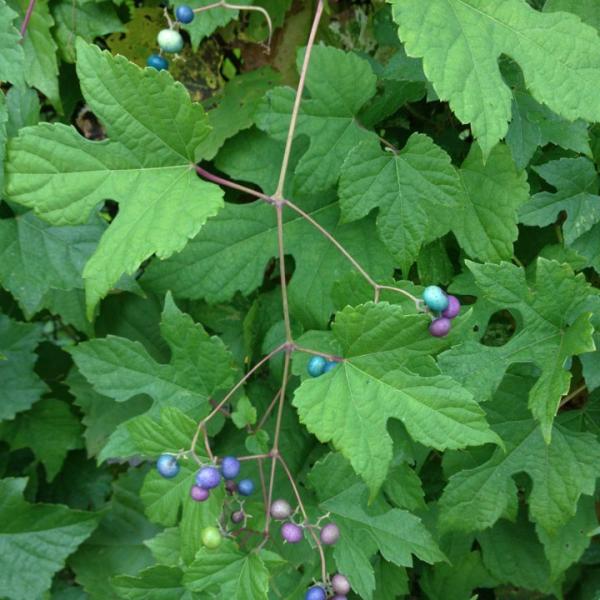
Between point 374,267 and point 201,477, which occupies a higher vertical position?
point 374,267

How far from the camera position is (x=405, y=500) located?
123 centimetres

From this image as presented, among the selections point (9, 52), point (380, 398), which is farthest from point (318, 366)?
point (9, 52)

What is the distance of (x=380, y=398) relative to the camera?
101 centimetres

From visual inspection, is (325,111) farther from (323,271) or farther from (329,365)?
(329,365)

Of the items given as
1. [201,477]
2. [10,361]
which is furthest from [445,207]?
[10,361]

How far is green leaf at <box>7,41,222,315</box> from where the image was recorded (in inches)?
39.6

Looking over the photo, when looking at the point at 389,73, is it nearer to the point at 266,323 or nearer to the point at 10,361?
the point at 266,323

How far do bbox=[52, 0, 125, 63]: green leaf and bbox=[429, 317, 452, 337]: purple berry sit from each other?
81 cm

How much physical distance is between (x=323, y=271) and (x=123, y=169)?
0.36 metres

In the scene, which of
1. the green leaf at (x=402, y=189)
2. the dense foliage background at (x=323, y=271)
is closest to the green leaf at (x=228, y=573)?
the dense foliage background at (x=323, y=271)

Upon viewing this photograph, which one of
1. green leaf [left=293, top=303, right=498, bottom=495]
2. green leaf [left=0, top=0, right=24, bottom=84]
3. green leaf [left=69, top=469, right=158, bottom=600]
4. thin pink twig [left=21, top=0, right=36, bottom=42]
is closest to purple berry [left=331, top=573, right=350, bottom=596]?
green leaf [left=293, top=303, right=498, bottom=495]

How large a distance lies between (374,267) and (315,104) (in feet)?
0.90

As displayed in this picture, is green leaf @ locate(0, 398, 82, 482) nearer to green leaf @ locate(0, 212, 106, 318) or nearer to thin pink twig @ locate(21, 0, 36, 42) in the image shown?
green leaf @ locate(0, 212, 106, 318)

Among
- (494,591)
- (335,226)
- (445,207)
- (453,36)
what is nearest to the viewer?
(453,36)
